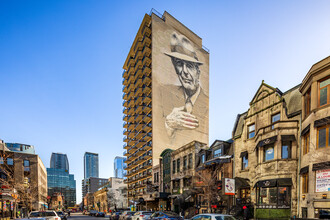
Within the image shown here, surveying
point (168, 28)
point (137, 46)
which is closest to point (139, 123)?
point (137, 46)

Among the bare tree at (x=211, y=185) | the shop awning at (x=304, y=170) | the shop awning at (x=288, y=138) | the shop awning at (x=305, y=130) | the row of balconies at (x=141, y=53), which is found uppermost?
the row of balconies at (x=141, y=53)

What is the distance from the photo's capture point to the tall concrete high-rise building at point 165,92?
61.8 meters

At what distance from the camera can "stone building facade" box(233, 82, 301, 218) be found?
18.6 metres

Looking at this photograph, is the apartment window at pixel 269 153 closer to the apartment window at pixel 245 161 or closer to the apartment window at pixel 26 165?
the apartment window at pixel 245 161

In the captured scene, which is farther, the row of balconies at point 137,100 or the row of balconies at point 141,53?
the row of balconies at point 141,53

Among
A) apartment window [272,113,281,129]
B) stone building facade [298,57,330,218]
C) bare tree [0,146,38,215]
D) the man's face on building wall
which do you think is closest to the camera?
stone building facade [298,57,330,218]

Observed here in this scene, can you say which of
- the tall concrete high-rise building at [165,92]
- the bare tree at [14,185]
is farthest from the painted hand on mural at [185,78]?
the bare tree at [14,185]

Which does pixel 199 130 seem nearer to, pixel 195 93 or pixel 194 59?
pixel 195 93

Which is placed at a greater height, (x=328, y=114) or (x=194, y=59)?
(x=194, y=59)

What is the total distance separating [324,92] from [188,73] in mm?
56219

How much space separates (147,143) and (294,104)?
4691 cm

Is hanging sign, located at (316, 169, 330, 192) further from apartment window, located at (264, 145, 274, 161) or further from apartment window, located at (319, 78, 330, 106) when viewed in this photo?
apartment window, located at (319, 78, 330, 106)

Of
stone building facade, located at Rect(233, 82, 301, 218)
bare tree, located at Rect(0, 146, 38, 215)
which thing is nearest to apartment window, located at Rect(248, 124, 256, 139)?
stone building facade, located at Rect(233, 82, 301, 218)

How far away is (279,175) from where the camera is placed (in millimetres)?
18969
